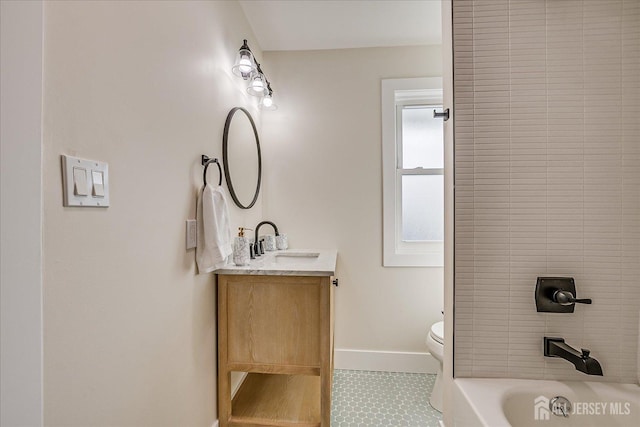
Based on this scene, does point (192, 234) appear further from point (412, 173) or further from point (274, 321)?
point (412, 173)

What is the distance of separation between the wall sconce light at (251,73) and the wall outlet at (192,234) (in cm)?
95

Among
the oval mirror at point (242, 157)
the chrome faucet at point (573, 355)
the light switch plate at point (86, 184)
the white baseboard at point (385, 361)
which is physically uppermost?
the oval mirror at point (242, 157)

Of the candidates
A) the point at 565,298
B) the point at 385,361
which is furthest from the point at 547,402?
the point at 385,361

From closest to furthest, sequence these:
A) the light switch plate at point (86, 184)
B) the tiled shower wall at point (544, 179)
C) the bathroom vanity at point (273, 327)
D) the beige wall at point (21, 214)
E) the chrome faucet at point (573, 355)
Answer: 1. the beige wall at point (21, 214)
2. the light switch plate at point (86, 184)
3. the chrome faucet at point (573, 355)
4. the tiled shower wall at point (544, 179)
5. the bathroom vanity at point (273, 327)

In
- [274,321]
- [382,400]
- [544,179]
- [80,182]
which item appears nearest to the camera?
[80,182]

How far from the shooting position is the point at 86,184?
0.72 metres

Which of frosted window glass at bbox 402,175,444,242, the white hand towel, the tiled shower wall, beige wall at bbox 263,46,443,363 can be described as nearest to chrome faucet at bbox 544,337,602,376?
the tiled shower wall

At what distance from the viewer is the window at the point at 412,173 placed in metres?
2.27

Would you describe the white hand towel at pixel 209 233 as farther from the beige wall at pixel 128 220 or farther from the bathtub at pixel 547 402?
the bathtub at pixel 547 402

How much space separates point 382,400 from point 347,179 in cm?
153

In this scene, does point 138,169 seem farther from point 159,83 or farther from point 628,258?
point 628,258

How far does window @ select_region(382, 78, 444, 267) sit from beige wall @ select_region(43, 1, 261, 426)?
136 centimetres

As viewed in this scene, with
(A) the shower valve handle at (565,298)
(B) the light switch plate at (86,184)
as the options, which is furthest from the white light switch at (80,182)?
(A) the shower valve handle at (565,298)

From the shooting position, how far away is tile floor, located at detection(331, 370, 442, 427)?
1.67 meters
